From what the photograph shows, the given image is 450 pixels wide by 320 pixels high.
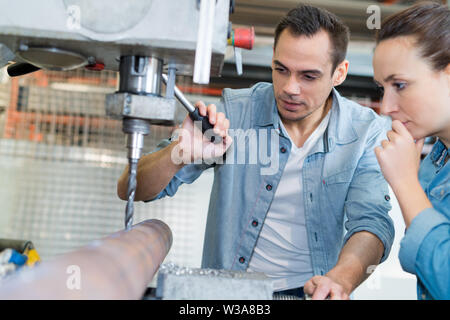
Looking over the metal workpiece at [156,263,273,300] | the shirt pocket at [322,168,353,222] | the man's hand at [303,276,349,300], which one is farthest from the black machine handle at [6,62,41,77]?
the shirt pocket at [322,168,353,222]

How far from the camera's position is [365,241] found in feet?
3.92

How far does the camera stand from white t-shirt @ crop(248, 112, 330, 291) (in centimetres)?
155

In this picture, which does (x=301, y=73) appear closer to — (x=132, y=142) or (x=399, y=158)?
(x=399, y=158)

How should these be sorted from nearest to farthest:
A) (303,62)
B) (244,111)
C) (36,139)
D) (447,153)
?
1. (447,153)
2. (303,62)
3. (244,111)
4. (36,139)

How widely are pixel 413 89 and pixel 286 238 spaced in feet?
2.43

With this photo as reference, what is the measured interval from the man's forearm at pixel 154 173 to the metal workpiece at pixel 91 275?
0.57 meters

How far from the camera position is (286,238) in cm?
156

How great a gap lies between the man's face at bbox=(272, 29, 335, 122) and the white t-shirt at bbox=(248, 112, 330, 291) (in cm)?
20

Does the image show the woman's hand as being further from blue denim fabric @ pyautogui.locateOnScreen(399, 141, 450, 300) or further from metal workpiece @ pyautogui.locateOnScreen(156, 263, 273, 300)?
metal workpiece @ pyautogui.locateOnScreen(156, 263, 273, 300)

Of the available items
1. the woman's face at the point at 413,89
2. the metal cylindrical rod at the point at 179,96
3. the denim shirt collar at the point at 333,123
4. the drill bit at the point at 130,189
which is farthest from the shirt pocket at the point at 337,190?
the drill bit at the point at 130,189

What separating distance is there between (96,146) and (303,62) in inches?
78.1

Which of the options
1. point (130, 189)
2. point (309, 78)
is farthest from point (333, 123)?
point (130, 189)
